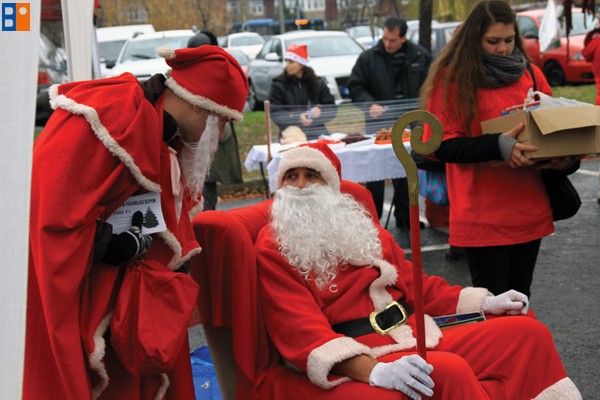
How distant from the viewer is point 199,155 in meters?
2.76

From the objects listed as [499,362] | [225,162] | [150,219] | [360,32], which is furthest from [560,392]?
[360,32]

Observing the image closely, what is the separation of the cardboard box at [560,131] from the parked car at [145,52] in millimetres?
10972

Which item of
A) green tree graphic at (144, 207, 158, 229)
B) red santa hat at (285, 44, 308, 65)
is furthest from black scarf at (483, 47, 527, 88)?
red santa hat at (285, 44, 308, 65)

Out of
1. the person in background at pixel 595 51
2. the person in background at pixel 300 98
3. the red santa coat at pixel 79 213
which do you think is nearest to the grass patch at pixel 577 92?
the person in background at pixel 595 51

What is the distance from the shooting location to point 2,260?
72.6 inches

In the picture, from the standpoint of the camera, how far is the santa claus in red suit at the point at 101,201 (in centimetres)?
226

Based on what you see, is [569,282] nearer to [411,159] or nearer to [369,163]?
[369,163]

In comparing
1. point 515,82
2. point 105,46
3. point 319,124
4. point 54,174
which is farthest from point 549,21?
point 105,46

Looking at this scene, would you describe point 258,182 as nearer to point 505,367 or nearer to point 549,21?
point 549,21

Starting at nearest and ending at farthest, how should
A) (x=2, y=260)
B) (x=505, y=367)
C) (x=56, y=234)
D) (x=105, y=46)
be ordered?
1. (x=2, y=260)
2. (x=56, y=234)
3. (x=505, y=367)
4. (x=105, y=46)

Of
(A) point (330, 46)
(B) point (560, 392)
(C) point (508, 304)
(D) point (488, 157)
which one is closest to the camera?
(B) point (560, 392)

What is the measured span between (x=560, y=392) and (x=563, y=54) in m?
13.5

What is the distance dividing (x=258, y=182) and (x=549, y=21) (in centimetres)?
401

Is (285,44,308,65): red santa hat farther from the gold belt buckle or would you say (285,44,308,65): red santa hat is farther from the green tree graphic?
the green tree graphic
